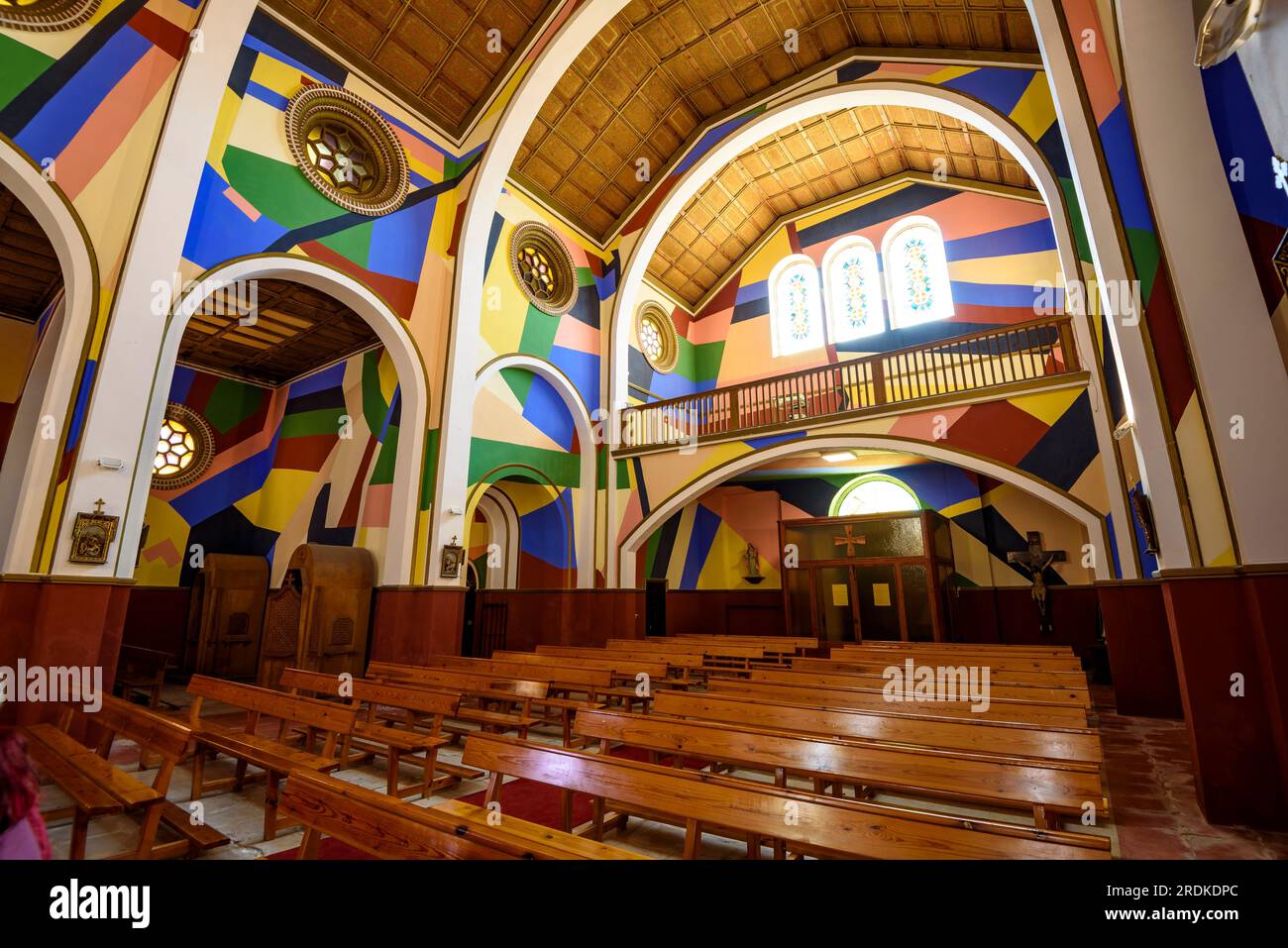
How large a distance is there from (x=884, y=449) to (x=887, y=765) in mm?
6351

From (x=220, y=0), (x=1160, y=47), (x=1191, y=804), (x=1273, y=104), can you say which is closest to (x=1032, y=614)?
(x=1191, y=804)

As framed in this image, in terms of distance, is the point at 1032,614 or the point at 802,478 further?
the point at 802,478

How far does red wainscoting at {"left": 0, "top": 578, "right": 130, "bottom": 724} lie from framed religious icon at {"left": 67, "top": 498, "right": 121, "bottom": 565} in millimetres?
217

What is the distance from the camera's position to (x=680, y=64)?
9430 mm

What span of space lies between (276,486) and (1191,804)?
12.0m

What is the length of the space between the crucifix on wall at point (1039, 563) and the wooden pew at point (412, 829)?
9.32m

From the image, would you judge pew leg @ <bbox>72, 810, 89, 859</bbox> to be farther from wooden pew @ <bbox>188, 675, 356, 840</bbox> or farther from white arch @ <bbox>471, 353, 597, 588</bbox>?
white arch @ <bbox>471, 353, 597, 588</bbox>

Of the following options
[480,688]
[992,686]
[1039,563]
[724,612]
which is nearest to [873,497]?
[1039,563]

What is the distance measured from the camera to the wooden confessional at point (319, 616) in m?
7.07

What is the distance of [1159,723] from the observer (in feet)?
17.4

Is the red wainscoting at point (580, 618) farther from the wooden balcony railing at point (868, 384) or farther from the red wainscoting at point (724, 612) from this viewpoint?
the wooden balcony railing at point (868, 384)

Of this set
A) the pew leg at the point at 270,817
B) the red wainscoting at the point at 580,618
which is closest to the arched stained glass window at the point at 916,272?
the red wainscoting at the point at 580,618

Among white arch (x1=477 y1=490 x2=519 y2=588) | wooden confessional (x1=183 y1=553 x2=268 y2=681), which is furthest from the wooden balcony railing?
wooden confessional (x1=183 y1=553 x2=268 y2=681)
